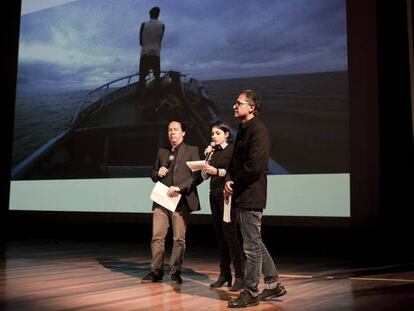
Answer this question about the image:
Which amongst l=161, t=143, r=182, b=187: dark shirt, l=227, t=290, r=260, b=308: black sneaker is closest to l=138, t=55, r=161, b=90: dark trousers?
l=161, t=143, r=182, b=187: dark shirt

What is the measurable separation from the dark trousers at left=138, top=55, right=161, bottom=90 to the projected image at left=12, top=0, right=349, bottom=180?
0.05 metres

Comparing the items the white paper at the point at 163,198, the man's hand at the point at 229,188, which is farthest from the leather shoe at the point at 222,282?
the man's hand at the point at 229,188

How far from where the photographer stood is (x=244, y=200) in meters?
2.87

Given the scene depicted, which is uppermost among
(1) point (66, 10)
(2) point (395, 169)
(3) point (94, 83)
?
(1) point (66, 10)

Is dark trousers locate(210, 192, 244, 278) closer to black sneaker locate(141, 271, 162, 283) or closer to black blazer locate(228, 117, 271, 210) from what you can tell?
black blazer locate(228, 117, 271, 210)

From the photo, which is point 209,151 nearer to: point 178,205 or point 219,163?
point 219,163

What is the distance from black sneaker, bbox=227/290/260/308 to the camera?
2.85 meters

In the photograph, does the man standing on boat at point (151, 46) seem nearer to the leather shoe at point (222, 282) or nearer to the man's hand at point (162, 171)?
the man's hand at point (162, 171)

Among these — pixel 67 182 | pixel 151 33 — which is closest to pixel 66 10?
pixel 151 33

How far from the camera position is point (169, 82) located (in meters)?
6.33

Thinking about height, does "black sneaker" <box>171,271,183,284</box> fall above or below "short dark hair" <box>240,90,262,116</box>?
below

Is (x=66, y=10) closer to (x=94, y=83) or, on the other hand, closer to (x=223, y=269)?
(x=94, y=83)

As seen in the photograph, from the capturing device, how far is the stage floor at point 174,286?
297 centimetres

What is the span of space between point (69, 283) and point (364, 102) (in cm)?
323
